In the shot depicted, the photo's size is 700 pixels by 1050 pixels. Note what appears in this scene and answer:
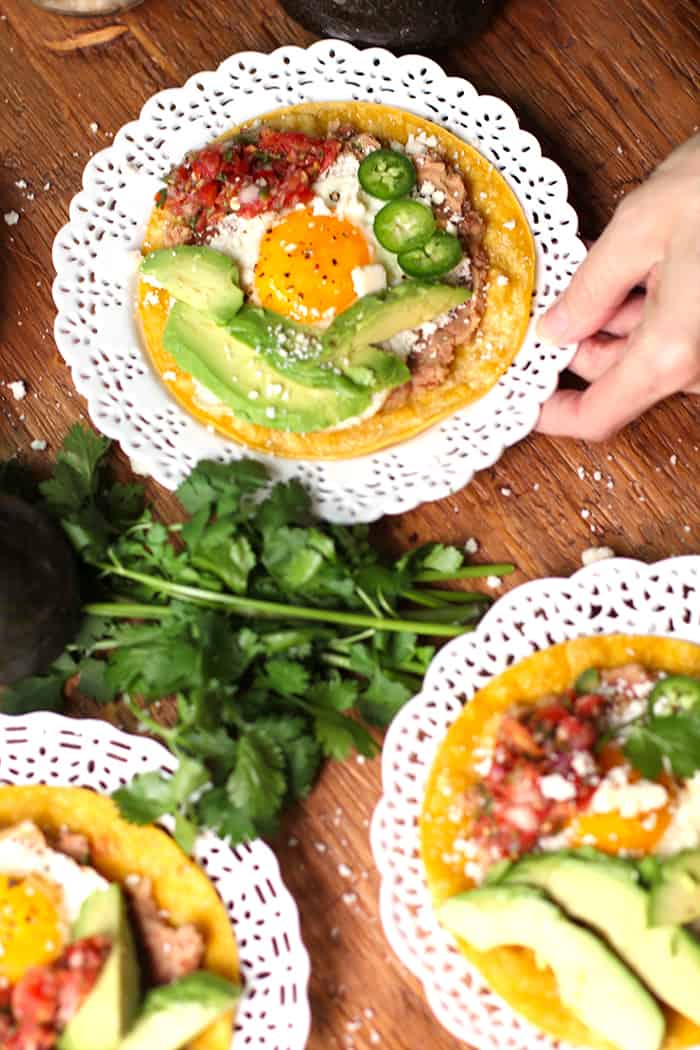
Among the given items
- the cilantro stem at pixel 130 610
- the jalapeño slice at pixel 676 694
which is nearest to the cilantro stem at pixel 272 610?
the cilantro stem at pixel 130 610

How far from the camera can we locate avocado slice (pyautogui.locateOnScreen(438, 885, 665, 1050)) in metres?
2.52

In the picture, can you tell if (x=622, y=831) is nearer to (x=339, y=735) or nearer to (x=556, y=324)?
(x=339, y=735)

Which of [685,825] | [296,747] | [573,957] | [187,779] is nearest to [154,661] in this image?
[187,779]

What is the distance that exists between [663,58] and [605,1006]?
2.47 m

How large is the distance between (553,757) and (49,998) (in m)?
1.25

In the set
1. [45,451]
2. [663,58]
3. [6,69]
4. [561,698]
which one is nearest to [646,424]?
[561,698]

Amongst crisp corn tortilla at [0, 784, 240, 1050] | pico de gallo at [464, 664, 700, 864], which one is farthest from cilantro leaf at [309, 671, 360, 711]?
crisp corn tortilla at [0, 784, 240, 1050]

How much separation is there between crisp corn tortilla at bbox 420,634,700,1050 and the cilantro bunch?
18 cm

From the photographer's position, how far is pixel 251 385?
291 centimetres

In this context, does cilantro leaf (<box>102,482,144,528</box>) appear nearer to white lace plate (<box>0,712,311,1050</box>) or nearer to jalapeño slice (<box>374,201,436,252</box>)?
white lace plate (<box>0,712,311,1050</box>)

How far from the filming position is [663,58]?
325cm

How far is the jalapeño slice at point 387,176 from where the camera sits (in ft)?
9.73

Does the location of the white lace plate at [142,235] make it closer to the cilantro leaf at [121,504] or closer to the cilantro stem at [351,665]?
the cilantro leaf at [121,504]

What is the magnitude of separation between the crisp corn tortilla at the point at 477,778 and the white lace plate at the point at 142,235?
50 cm
